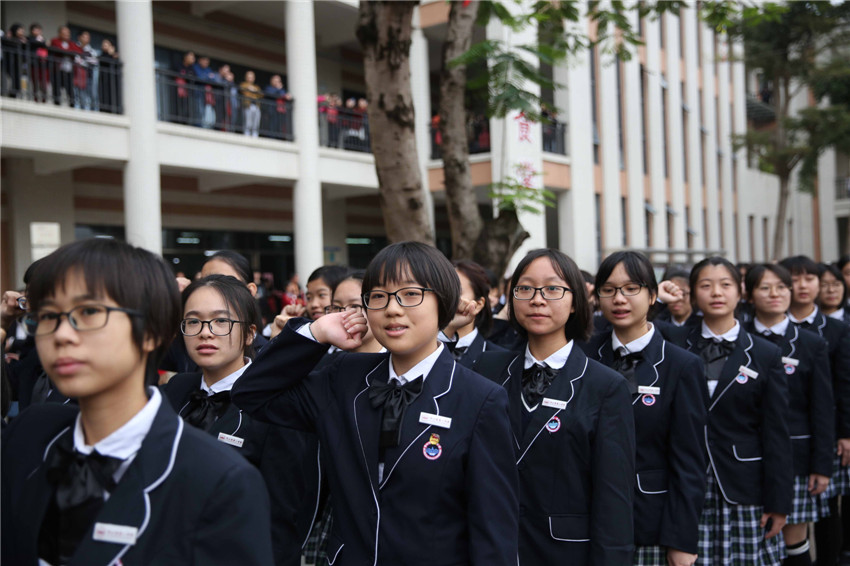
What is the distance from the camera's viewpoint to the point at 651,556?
343 cm

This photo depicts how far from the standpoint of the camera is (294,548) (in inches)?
117

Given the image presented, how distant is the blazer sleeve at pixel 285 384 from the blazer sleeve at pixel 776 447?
2.66 meters

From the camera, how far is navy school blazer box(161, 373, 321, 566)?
2877mm

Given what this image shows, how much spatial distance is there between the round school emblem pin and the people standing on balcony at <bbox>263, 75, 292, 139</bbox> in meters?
14.2

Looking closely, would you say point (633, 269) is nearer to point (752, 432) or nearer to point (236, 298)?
point (752, 432)

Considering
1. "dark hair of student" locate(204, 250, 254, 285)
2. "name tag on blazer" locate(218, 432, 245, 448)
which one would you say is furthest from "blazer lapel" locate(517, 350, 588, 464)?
"dark hair of student" locate(204, 250, 254, 285)

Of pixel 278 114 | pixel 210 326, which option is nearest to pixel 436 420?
pixel 210 326

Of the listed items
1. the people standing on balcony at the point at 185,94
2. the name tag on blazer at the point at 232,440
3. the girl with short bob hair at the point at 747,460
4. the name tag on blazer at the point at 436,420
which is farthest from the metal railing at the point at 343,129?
the name tag on blazer at the point at 436,420

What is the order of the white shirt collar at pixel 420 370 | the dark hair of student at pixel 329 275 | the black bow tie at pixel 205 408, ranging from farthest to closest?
the dark hair of student at pixel 329 275, the black bow tie at pixel 205 408, the white shirt collar at pixel 420 370

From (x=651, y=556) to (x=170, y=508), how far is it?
8.37ft

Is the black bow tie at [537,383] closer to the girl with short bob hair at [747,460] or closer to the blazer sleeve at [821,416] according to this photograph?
the girl with short bob hair at [747,460]

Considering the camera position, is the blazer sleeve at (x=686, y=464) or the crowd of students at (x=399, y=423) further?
the blazer sleeve at (x=686, y=464)

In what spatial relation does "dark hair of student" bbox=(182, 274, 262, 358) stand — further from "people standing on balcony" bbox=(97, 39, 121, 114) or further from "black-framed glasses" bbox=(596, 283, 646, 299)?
"people standing on balcony" bbox=(97, 39, 121, 114)

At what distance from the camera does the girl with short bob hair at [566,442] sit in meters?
2.84
